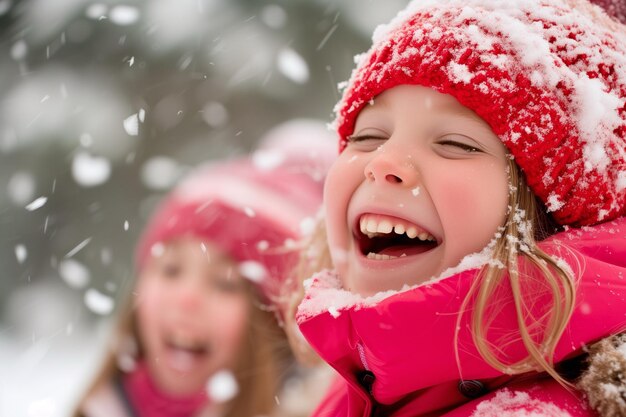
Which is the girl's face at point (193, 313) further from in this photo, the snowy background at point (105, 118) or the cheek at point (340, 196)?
the cheek at point (340, 196)

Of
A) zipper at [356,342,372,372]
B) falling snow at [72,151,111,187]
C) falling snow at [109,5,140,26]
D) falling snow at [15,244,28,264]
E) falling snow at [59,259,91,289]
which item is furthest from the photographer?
A: falling snow at [59,259,91,289]

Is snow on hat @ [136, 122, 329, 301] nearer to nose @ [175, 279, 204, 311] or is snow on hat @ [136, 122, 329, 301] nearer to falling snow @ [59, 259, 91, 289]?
nose @ [175, 279, 204, 311]

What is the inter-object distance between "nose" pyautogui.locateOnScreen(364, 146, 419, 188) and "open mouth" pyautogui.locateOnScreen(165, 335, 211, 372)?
1487 mm

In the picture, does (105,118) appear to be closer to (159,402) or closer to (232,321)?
(232,321)

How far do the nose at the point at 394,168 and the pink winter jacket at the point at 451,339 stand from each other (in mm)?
184

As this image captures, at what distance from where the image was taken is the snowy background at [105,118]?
2.75m

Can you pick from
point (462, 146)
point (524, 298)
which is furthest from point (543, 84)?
point (524, 298)

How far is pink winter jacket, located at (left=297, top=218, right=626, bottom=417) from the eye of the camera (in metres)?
0.88

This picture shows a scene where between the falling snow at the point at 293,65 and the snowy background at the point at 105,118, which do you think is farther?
the falling snow at the point at 293,65

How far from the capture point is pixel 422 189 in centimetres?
101

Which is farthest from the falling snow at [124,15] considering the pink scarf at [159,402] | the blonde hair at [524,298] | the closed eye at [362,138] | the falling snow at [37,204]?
the blonde hair at [524,298]

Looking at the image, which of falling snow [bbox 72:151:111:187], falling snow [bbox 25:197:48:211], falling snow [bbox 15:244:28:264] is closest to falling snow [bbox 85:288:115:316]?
falling snow [bbox 15:244:28:264]

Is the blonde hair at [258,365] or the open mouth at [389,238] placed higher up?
the open mouth at [389,238]

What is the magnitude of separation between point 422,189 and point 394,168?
62 millimetres
